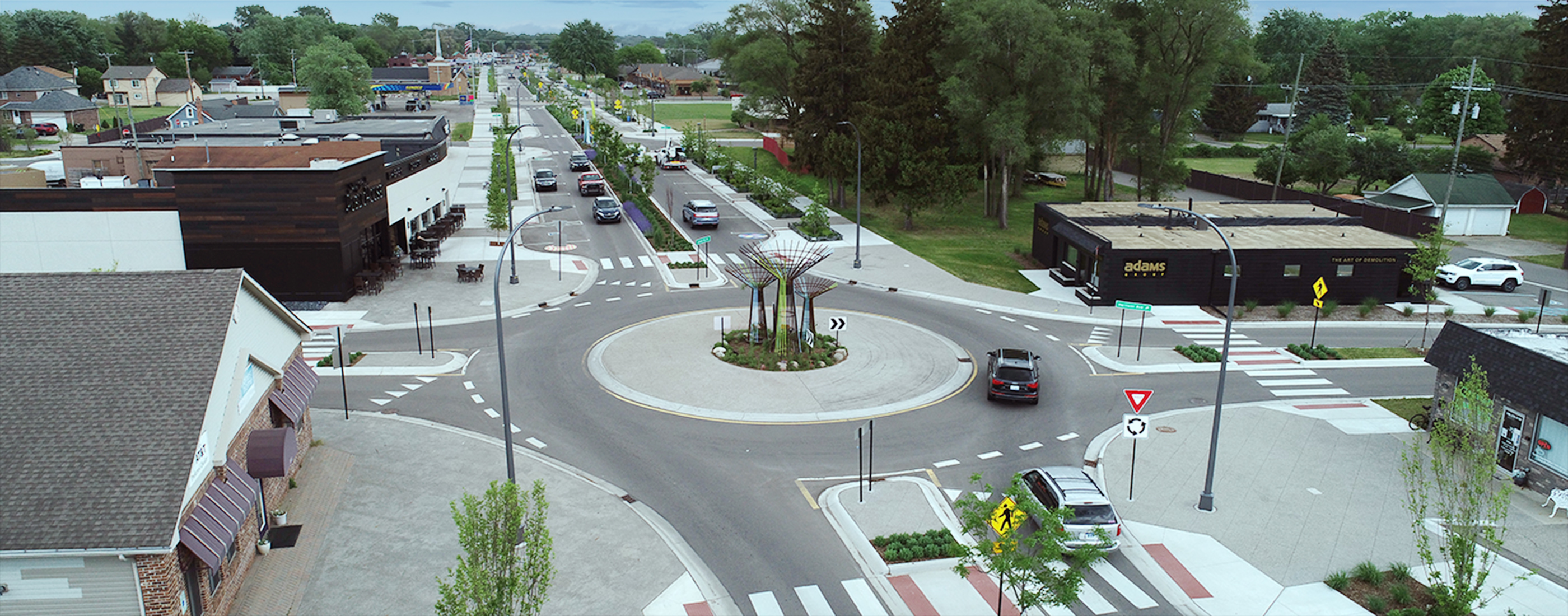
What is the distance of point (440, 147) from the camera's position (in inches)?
2068

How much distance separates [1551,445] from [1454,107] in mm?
73691

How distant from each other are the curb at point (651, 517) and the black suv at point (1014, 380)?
1113 centimetres

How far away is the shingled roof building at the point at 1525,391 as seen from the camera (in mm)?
20578

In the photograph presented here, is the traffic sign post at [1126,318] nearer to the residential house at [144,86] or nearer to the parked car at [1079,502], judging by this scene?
the parked car at [1079,502]

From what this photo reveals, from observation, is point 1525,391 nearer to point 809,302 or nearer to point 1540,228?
point 809,302

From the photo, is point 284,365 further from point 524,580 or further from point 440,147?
point 440,147

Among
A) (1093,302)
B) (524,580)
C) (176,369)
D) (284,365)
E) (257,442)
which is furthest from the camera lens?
(1093,302)

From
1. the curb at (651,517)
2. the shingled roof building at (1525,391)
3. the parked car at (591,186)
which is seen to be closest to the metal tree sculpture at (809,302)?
the curb at (651,517)

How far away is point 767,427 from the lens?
24.7m

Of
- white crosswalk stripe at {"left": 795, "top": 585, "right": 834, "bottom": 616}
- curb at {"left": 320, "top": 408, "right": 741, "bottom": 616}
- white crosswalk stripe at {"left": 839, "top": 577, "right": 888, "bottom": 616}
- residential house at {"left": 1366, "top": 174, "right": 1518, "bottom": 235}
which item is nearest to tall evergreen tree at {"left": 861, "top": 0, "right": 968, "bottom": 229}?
residential house at {"left": 1366, "top": 174, "right": 1518, "bottom": 235}

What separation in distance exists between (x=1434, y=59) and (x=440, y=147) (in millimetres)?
130821

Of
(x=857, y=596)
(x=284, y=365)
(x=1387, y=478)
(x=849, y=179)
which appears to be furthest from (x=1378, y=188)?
(x=284, y=365)

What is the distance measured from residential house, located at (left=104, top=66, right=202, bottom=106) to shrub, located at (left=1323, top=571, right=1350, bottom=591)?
5938 inches

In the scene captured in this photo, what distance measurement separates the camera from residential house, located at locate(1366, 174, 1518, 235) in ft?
177
